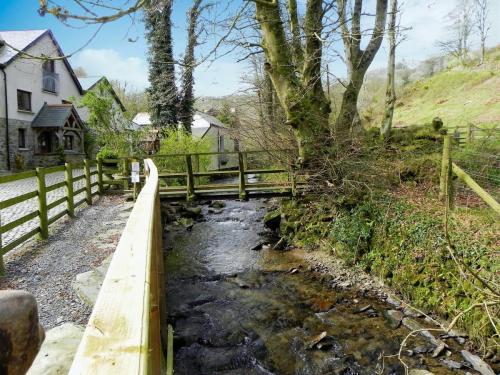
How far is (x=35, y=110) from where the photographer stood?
78.4ft

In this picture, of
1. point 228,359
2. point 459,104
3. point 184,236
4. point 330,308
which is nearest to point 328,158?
point 330,308

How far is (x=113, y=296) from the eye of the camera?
3.46 feet

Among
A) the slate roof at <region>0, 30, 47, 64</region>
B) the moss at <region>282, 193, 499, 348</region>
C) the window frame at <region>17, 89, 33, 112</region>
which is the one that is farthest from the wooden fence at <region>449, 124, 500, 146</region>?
the window frame at <region>17, 89, 33, 112</region>

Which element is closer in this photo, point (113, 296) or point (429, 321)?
point (113, 296)

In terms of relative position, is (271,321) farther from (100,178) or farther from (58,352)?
(100,178)

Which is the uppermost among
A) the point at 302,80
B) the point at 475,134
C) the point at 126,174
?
the point at 302,80

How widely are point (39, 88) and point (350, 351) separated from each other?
83.2 ft

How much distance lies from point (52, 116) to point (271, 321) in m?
22.9

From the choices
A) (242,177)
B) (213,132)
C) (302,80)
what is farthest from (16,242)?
(213,132)

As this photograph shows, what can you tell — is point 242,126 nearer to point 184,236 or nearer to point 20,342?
point 184,236

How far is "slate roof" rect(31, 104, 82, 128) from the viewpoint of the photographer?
76.9 feet

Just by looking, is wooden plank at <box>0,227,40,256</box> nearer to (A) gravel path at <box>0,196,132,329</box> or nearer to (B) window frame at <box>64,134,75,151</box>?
(A) gravel path at <box>0,196,132,329</box>

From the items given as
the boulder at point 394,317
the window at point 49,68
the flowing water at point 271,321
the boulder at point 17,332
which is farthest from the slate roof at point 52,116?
the boulder at point 17,332

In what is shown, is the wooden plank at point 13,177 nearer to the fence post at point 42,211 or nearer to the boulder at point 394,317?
the fence post at point 42,211
